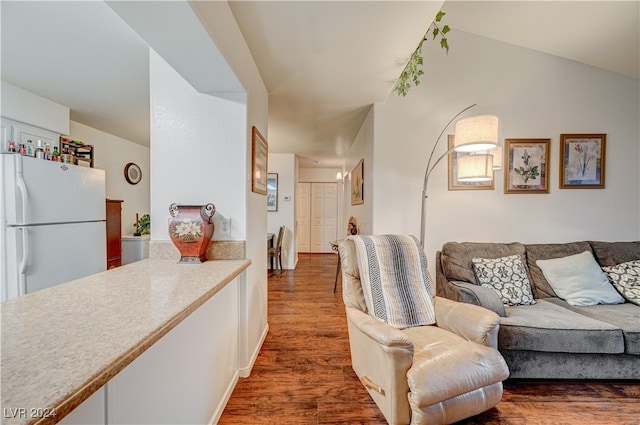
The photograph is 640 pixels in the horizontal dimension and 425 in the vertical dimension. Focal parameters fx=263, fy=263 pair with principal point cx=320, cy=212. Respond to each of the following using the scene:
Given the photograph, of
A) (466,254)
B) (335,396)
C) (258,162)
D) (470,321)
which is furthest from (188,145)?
(466,254)

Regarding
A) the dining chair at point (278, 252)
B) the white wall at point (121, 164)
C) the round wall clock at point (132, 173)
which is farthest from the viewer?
the dining chair at point (278, 252)

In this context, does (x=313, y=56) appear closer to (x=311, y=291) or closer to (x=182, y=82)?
(x=182, y=82)

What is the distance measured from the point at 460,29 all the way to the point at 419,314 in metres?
2.75

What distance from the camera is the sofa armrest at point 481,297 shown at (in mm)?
1819

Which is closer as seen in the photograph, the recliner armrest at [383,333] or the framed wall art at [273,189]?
the recliner armrest at [383,333]

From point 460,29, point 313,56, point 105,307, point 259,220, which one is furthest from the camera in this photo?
point 460,29

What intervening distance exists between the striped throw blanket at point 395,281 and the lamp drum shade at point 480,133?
821 mm

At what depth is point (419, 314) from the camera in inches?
71.5

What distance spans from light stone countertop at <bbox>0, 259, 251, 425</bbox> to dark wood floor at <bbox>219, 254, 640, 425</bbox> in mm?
885

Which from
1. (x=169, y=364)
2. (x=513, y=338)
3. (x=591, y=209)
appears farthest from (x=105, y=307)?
(x=591, y=209)

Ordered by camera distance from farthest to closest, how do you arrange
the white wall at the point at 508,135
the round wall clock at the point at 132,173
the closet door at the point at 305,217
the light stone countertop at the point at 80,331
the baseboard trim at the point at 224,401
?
the closet door at the point at 305,217 < the round wall clock at the point at 132,173 < the white wall at the point at 508,135 < the baseboard trim at the point at 224,401 < the light stone countertop at the point at 80,331

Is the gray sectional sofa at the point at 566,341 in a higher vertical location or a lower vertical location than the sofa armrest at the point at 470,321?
lower

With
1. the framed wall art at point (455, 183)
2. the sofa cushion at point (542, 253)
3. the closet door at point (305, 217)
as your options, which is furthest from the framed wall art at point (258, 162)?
the closet door at point (305, 217)

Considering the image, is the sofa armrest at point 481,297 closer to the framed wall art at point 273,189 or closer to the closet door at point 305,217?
the framed wall art at point 273,189
